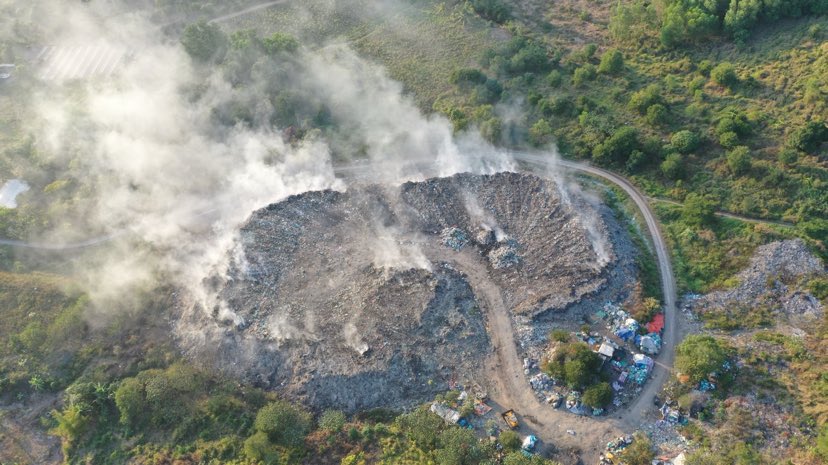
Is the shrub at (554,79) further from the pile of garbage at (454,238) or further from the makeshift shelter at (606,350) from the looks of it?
the makeshift shelter at (606,350)

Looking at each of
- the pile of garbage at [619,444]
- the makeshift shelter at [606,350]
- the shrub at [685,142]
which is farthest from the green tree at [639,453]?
the shrub at [685,142]

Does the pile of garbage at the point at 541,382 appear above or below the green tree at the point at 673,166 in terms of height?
below

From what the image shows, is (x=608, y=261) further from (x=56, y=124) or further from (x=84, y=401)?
(x=56, y=124)

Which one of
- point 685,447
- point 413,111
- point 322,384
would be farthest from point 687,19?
point 322,384

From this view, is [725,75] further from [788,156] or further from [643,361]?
[643,361]

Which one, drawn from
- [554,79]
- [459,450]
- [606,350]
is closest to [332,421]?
[459,450]
